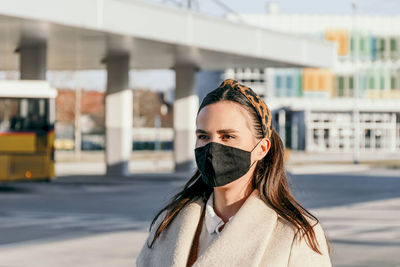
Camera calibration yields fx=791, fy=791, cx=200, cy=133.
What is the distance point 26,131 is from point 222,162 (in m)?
22.7

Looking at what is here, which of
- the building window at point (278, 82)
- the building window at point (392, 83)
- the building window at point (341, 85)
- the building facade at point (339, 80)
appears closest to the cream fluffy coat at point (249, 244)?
the building facade at point (339, 80)

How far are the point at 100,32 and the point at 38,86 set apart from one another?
8.60 feet

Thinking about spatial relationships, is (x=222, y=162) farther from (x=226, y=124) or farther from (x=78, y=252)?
(x=78, y=252)

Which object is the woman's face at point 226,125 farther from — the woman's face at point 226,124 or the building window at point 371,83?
the building window at point 371,83

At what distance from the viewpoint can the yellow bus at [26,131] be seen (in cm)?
2398

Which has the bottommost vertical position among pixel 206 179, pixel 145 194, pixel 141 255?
pixel 145 194

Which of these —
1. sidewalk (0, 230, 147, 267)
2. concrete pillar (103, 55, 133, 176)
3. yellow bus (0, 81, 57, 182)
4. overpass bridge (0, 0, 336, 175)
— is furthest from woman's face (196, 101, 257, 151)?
concrete pillar (103, 55, 133, 176)

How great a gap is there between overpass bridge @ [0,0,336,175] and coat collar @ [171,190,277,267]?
20.3 metres

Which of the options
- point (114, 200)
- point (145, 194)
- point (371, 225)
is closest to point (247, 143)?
point (371, 225)

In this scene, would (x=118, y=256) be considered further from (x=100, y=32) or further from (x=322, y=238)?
(x=100, y=32)

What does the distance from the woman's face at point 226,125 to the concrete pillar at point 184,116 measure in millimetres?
32012

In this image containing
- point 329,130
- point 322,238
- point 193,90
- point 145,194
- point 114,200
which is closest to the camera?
point 322,238

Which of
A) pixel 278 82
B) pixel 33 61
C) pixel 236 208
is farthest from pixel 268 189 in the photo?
pixel 278 82

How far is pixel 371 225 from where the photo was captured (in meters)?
15.4
